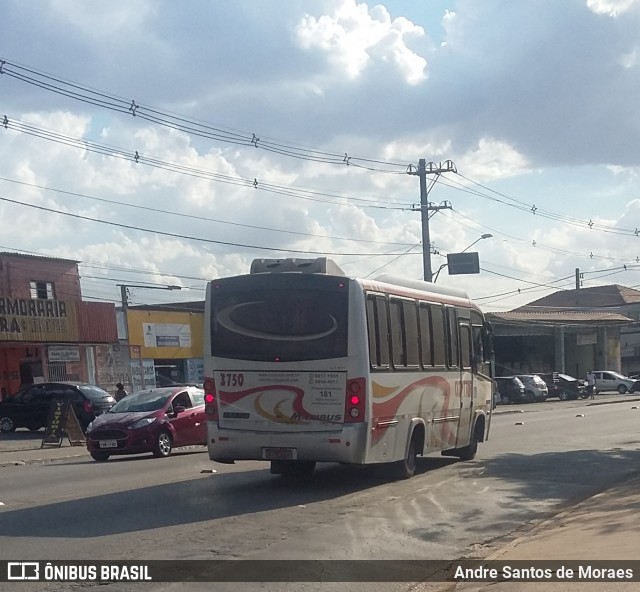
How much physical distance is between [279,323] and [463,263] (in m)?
40.2

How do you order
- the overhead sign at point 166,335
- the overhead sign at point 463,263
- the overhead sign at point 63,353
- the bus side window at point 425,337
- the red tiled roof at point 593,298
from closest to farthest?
1. the bus side window at point 425,337
2. the overhead sign at point 63,353
3. the overhead sign at point 166,335
4. the overhead sign at point 463,263
5. the red tiled roof at point 593,298

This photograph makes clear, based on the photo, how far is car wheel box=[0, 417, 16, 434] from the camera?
32.2 meters

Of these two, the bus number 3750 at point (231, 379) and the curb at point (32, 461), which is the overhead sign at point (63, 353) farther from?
the bus number 3750 at point (231, 379)

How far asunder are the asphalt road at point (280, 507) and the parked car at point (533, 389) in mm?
33105

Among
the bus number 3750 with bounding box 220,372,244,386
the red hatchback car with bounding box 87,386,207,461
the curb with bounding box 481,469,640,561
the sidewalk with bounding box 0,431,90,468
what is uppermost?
the bus number 3750 with bounding box 220,372,244,386

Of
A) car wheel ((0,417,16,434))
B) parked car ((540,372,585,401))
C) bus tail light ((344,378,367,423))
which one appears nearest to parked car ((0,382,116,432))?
car wheel ((0,417,16,434))

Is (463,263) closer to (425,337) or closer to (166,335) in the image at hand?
(166,335)

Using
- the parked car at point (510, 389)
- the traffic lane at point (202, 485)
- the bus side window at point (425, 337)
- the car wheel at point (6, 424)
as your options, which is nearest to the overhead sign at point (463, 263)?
the parked car at point (510, 389)

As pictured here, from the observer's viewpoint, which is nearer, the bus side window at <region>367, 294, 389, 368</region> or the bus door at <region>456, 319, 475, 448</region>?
the bus side window at <region>367, 294, 389, 368</region>

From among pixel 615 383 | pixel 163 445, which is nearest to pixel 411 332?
pixel 163 445

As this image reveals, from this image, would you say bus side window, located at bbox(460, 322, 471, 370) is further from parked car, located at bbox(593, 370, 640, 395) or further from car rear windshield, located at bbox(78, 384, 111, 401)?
parked car, located at bbox(593, 370, 640, 395)

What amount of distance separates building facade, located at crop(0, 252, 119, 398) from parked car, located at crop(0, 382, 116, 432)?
10.6 ft

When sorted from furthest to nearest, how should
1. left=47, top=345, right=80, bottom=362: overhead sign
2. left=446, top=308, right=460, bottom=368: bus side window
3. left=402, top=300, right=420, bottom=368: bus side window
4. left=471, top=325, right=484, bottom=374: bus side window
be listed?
left=47, top=345, right=80, bottom=362: overhead sign → left=471, top=325, right=484, bottom=374: bus side window → left=446, top=308, right=460, bottom=368: bus side window → left=402, top=300, right=420, bottom=368: bus side window

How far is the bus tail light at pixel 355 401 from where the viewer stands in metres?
13.4
